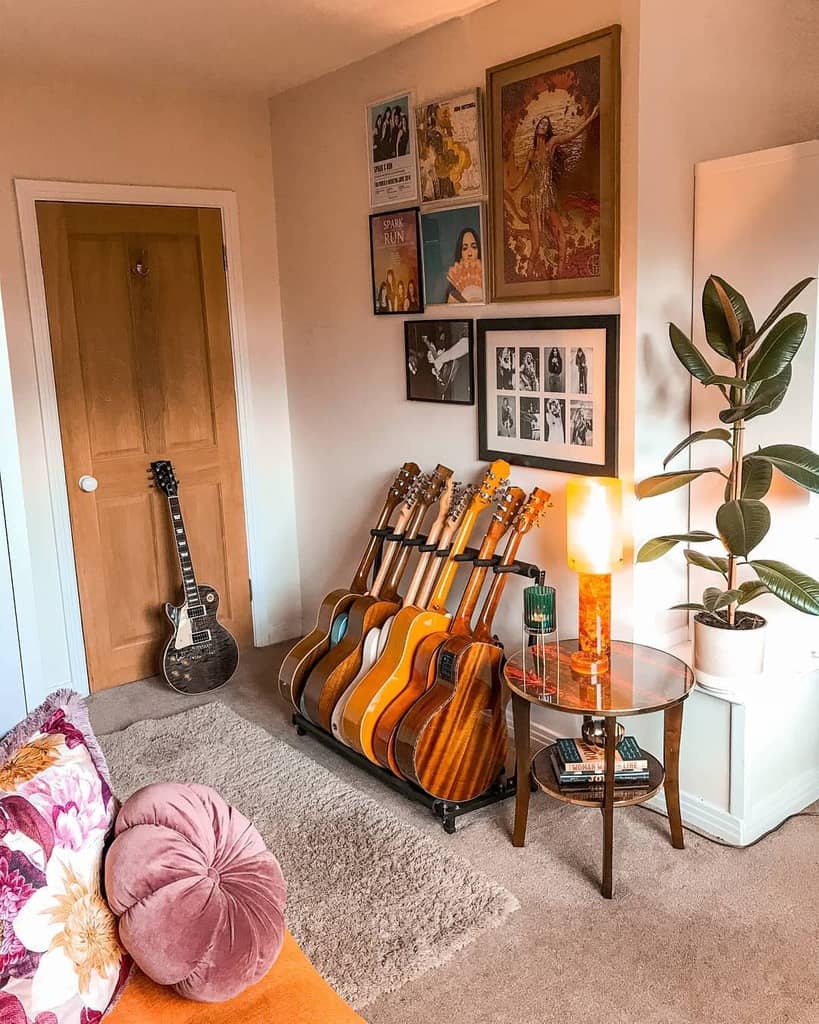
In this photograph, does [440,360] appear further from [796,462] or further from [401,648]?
[796,462]

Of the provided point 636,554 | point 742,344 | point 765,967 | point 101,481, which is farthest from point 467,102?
A: point 765,967

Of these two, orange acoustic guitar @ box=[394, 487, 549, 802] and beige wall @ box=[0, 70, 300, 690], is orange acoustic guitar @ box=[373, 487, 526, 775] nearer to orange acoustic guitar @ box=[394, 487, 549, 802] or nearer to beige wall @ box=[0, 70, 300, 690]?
orange acoustic guitar @ box=[394, 487, 549, 802]

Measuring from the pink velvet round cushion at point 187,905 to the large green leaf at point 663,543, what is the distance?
1435 mm

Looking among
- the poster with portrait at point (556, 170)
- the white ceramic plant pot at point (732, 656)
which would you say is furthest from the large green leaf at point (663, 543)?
the poster with portrait at point (556, 170)

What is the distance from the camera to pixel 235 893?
1433mm

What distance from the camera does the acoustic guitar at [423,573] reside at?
9.73 feet

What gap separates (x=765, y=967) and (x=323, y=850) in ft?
3.79

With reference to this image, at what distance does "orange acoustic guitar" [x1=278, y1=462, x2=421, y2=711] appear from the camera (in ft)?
10.4

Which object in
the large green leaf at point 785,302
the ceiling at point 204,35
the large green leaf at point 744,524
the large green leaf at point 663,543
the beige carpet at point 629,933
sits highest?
the ceiling at point 204,35

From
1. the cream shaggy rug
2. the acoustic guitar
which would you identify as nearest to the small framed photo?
the acoustic guitar

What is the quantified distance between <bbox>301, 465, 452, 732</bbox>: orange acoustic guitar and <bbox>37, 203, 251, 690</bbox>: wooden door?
3.56 feet

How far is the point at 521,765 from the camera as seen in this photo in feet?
8.23

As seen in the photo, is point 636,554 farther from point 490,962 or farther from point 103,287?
point 103,287

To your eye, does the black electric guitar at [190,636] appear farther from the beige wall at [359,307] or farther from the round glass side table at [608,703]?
the round glass side table at [608,703]
